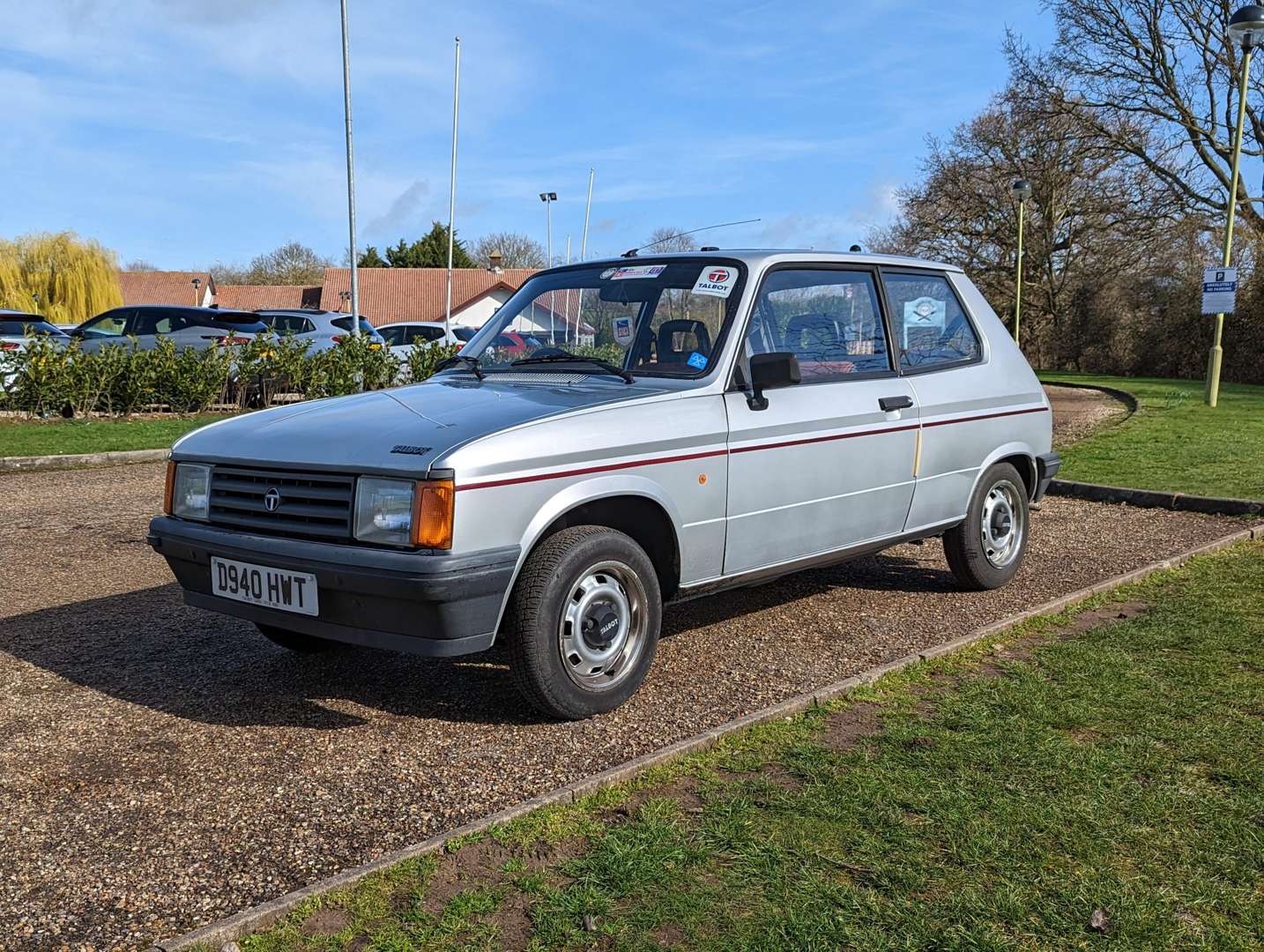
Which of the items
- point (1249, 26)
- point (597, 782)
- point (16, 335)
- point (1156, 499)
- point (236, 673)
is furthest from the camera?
point (16, 335)

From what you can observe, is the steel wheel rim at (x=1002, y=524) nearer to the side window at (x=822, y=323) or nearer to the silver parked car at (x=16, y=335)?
the side window at (x=822, y=323)

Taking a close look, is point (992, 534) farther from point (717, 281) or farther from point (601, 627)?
point (601, 627)

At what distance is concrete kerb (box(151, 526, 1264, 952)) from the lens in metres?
2.73

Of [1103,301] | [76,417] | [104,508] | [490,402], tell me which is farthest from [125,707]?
[1103,301]

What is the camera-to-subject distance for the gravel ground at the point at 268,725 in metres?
3.10

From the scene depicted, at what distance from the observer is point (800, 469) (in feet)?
16.3

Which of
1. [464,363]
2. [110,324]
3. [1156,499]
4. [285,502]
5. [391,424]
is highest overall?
[110,324]

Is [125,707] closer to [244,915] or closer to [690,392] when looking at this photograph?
[244,915]

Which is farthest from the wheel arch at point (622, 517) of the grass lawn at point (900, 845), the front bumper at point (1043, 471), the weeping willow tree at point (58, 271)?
the weeping willow tree at point (58, 271)

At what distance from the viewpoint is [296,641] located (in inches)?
202

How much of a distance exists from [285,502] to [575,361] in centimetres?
153

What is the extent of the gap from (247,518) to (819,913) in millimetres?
2610

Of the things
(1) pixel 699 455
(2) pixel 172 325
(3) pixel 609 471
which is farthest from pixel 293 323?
(3) pixel 609 471

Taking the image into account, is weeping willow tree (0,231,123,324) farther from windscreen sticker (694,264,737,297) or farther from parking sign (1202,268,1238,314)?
windscreen sticker (694,264,737,297)
